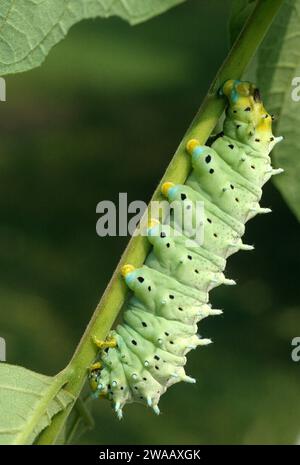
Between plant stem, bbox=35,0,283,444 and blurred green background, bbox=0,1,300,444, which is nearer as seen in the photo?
plant stem, bbox=35,0,283,444

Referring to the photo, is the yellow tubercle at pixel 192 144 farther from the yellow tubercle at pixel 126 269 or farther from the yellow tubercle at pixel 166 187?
the yellow tubercle at pixel 126 269

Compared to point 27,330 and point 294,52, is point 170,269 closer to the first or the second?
point 294,52

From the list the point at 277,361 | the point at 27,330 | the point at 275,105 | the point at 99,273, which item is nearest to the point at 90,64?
the point at 99,273

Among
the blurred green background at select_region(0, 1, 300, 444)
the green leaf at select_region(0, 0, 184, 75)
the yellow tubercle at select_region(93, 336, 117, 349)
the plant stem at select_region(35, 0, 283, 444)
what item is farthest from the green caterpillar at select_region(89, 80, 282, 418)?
the blurred green background at select_region(0, 1, 300, 444)

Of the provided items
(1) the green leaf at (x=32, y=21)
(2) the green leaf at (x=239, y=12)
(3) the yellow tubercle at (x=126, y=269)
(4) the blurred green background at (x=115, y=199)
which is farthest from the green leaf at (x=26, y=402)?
(4) the blurred green background at (x=115, y=199)

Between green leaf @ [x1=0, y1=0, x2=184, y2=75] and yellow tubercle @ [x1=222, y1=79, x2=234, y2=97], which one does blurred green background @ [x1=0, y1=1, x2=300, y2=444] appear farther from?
green leaf @ [x1=0, y1=0, x2=184, y2=75]

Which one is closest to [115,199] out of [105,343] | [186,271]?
[186,271]
